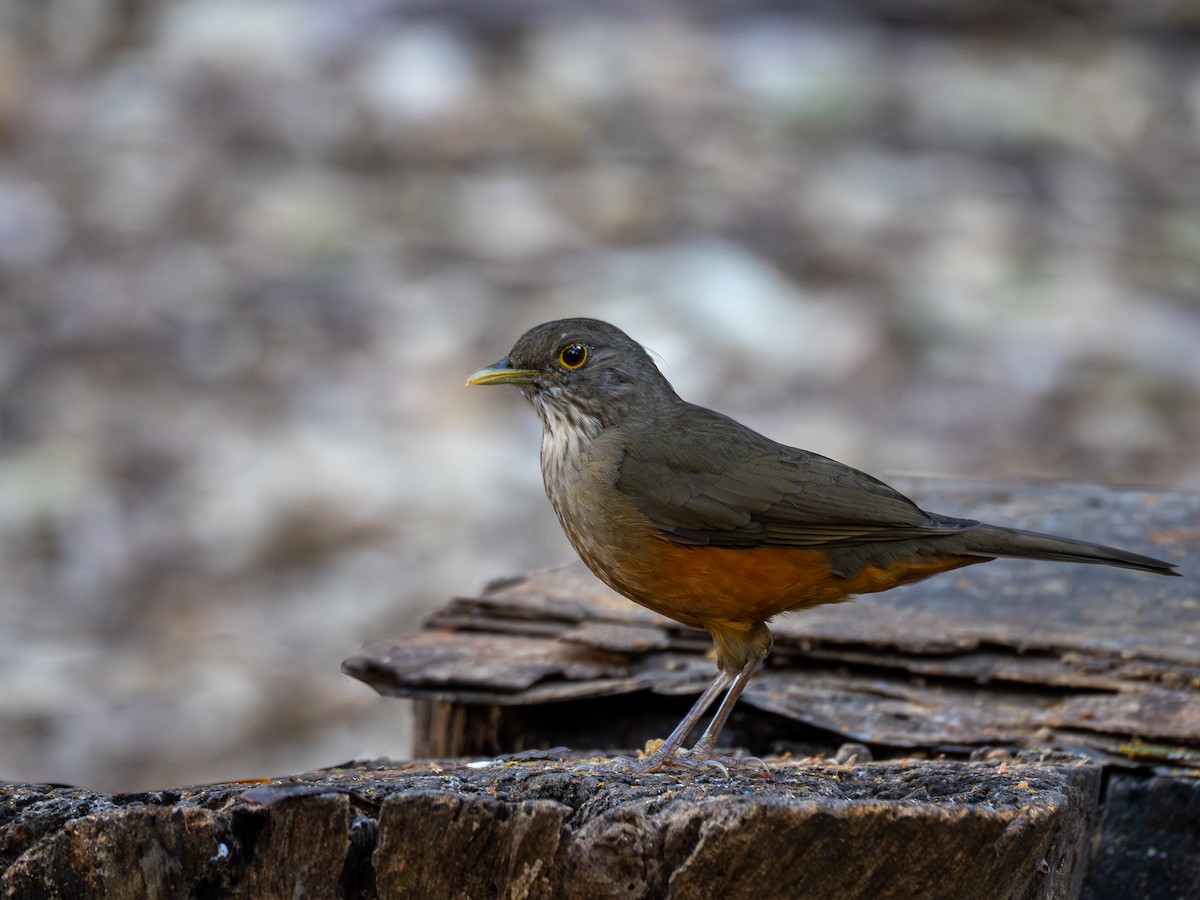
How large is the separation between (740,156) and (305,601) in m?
5.53

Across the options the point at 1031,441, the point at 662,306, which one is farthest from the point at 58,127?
the point at 1031,441

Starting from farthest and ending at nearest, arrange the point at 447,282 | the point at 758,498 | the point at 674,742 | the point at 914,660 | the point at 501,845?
the point at 447,282 → the point at 914,660 → the point at 758,498 → the point at 674,742 → the point at 501,845

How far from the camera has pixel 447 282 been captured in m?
9.59

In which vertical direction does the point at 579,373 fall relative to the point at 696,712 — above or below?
above

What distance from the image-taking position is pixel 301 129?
11.0m

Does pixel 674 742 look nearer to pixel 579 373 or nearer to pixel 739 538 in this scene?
pixel 739 538

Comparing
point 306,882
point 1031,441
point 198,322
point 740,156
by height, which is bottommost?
point 306,882

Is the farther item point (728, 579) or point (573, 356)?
point (573, 356)

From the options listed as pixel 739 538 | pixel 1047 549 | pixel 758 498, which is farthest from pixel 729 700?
pixel 1047 549

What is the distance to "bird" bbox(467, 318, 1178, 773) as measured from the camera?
443 centimetres

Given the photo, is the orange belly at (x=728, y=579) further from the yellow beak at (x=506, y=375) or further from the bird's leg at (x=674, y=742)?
the yellow beak at (x=506, y=375)

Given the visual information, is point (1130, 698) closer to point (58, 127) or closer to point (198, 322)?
point (198, 322)

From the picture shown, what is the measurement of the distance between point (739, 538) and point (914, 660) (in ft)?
2.44

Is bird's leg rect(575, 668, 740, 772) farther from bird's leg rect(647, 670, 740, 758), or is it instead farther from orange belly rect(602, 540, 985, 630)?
orange belly rect(602, 540, 985, 630)
